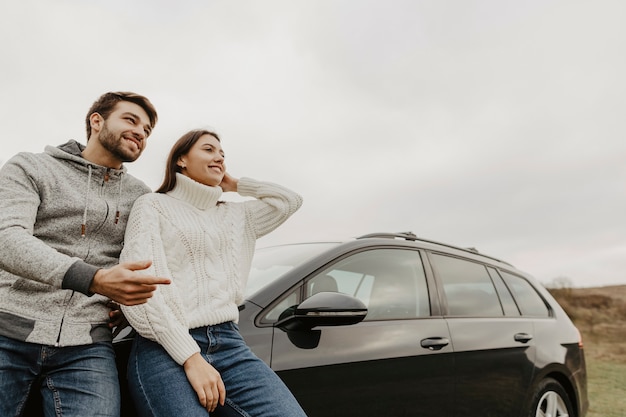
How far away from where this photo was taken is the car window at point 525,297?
165 inches

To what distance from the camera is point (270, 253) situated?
3312mm

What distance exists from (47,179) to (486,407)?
2803 millimetres

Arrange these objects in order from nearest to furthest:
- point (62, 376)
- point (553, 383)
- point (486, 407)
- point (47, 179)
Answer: point (62, 376), point (47, 179), point (486, 407), point (553, 383)

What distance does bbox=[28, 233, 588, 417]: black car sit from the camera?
94.4 inches

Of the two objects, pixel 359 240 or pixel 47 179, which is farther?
pixel 359 240

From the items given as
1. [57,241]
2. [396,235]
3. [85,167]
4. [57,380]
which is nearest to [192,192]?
[85,167]

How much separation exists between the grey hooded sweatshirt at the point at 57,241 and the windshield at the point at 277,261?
30.9 inches

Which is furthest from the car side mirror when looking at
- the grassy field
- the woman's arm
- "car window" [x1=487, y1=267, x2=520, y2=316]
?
the grassy field

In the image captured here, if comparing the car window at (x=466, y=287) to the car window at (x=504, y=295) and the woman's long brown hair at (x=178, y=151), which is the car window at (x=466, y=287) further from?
the woman's long brown hair at (x=178, y=151)

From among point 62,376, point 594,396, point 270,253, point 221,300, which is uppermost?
point 270,253

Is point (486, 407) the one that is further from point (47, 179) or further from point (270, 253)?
point (47, 179)

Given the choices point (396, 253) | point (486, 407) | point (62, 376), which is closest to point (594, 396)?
point (486, 407)

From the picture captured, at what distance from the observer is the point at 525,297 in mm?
4289

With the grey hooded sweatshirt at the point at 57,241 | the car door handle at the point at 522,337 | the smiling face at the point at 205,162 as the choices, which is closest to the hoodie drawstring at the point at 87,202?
the grey hooded sweatshirt at the point at 57,241
